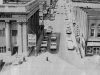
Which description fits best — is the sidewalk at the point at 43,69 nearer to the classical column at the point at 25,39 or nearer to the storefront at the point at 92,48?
the classical column at the point at 25,39

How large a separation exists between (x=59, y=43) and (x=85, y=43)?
1628cm

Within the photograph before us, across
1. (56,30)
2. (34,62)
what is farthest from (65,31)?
(34,62)

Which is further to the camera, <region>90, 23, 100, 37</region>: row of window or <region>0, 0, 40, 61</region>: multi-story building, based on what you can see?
<region>90, 23, 100, 37</region>: row of window

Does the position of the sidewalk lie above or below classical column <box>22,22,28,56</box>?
below

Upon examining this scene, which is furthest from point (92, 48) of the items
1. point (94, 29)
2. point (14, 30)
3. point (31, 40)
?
point (14, 30)

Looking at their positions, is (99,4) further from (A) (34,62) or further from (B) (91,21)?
(A) (34,62)

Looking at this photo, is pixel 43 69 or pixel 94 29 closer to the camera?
pixel 43 69

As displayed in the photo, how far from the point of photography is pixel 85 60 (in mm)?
48594

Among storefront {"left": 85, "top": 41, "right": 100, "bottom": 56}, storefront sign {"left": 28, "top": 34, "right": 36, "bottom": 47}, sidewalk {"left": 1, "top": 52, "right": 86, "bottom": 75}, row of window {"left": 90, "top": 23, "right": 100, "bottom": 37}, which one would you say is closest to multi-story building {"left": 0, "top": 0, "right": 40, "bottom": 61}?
storefront sign {"left": 28, "top": 34, "right": 36, "bottom": 47}

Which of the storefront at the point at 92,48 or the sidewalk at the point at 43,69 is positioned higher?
the storefront at the point at 92,48

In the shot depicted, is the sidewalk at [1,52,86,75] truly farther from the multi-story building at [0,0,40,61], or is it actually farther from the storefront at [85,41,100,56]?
the storefront at [85,41,100,56]

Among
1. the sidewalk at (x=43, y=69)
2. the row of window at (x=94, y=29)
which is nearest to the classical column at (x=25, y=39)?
the sidewalk at (x=43, y=69)

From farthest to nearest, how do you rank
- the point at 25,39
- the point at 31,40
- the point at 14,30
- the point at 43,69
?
the point at 14,30, the point at 31,40, the point at 25,39, the point at 43,69

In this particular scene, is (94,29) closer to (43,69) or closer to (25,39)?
(25,39)
